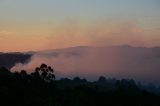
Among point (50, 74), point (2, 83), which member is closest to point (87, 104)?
point (2, 83)

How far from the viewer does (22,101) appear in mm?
82500

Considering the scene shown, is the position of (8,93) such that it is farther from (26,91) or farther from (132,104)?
(132,104)

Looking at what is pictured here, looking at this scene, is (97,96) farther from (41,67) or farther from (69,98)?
(41,67)

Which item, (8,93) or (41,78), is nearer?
(8,93)

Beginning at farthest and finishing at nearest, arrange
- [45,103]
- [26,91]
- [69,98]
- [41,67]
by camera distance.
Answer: [41,67]
[69,98]
[26,91]
[45,103]

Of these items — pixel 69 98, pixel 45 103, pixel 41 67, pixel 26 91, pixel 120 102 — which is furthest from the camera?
pixel 41 67

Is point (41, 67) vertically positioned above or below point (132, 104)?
above

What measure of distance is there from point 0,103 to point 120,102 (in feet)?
131

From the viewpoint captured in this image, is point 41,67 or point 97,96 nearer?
point 97,96

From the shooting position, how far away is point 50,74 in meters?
143

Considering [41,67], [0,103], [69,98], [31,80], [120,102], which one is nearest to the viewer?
[0,103]

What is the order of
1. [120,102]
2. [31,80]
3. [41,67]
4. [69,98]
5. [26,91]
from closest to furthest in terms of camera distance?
1. [26,91]
2. [69,98]
3. [120,102]
4. [31,80]
5. [41,67]

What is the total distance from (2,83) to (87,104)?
20.1 metres

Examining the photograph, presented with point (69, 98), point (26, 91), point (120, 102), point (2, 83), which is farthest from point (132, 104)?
point (2, 83)
